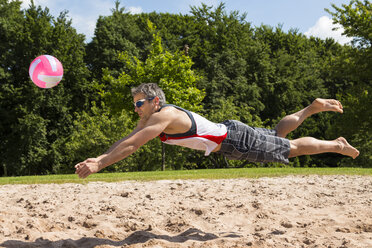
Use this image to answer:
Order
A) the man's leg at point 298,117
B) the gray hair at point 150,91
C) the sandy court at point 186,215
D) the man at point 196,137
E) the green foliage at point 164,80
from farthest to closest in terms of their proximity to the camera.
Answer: the green foliage at point 164,80, the man's leg at point 298,117, the sandy court at point 186,215, the gray hair at point 150,91, the man at point 196,137

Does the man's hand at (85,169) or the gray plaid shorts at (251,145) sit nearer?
the man's hand at (85,169)

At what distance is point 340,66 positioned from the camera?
24344mm

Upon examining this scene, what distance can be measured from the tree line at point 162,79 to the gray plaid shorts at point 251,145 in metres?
14.8

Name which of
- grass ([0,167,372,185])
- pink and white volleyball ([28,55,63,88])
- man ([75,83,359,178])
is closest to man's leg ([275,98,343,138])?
man ([75,83,359,178])

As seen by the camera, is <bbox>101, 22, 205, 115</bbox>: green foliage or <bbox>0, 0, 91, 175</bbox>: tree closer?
<bbox>101, 22, 205, 115</bbox>: green foliage

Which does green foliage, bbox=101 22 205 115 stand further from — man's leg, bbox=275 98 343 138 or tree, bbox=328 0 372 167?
man's leg, bbox=275 98 343 138

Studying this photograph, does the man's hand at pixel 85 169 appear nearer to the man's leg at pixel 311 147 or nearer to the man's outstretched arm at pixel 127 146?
the man's outstretched arm at pixel 127 146

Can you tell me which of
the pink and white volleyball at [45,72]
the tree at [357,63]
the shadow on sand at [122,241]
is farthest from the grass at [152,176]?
the tree at [357,63]

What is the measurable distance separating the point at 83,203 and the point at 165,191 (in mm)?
1798

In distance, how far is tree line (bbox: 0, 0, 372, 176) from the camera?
894 inches

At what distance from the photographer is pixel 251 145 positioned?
16.1 feet

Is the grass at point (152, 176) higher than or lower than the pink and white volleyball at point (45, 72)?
lower

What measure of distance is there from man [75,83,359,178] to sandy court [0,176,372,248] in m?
1.11

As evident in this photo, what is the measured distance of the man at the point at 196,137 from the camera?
4.11 metres
